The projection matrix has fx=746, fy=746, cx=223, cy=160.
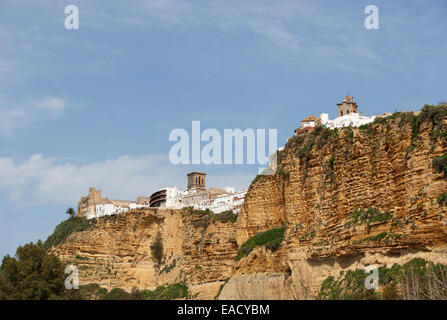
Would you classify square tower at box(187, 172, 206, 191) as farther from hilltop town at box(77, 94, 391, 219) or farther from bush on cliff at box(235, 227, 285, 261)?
bush on cliff at box(235, 227, 285, 261)

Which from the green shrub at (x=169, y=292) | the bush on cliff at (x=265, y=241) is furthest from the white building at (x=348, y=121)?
the green shrub at (x=169, y=292)

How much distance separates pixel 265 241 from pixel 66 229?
28.8 m

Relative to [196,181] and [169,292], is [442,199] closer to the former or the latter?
[169,292]

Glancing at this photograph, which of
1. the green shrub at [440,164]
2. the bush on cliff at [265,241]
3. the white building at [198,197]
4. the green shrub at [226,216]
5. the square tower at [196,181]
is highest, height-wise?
the square tower at [196,181]

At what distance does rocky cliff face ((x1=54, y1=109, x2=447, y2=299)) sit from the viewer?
34031 mm

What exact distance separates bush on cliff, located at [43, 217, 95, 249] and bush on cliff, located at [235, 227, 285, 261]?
2289 centimetres

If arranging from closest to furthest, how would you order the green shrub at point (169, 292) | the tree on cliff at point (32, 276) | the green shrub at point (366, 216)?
the green shrub at point (366, 216) < the tree on cliff at point (32, 276) < the green shrub at point (169, 292)

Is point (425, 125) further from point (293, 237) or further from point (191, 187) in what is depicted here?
point (191, 187)

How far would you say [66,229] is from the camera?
2795 inches

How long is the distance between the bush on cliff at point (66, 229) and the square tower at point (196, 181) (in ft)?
38.2

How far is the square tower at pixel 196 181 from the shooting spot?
76.8 m

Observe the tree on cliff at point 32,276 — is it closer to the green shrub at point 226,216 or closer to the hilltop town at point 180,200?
the green shrub at point 226,216
